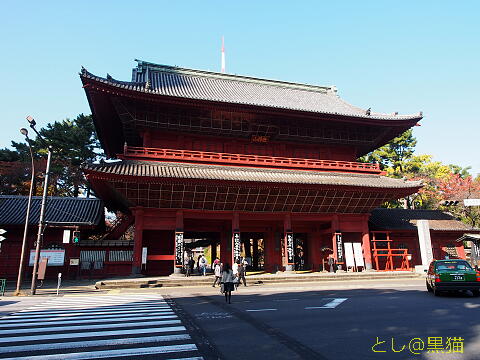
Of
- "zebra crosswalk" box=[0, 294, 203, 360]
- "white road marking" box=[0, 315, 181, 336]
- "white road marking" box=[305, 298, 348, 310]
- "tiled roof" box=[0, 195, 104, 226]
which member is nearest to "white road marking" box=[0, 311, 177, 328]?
"zebra crosswalk" box=[0, 294, 203, 360]

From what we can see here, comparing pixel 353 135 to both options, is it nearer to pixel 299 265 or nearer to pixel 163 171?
pixel 299 265

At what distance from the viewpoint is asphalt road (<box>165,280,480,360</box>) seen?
228 inches

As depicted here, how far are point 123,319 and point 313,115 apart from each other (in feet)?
69.5

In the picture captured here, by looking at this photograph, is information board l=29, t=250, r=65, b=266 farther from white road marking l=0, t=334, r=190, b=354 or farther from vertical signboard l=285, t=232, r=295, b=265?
white road marking l=0, t=334, r=190, b=354

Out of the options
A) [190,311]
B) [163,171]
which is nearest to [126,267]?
[163,171]

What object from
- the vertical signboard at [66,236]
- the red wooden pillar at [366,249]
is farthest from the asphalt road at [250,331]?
the red wooden pillar at [366,249]

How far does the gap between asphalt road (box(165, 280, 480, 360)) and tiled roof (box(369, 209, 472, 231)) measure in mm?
18493

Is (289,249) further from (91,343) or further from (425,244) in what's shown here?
(91,343)

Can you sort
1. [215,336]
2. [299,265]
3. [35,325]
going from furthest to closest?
1. [299,265]
2. [35,325]
3. [215,336]

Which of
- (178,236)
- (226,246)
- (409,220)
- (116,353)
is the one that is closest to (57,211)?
(178,236)

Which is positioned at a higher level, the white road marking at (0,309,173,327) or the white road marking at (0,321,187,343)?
the white road marking at (0,321,187,343)

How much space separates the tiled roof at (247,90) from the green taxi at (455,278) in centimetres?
1560

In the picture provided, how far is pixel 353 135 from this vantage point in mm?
28562

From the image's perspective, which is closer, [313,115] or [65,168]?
[313,115]
